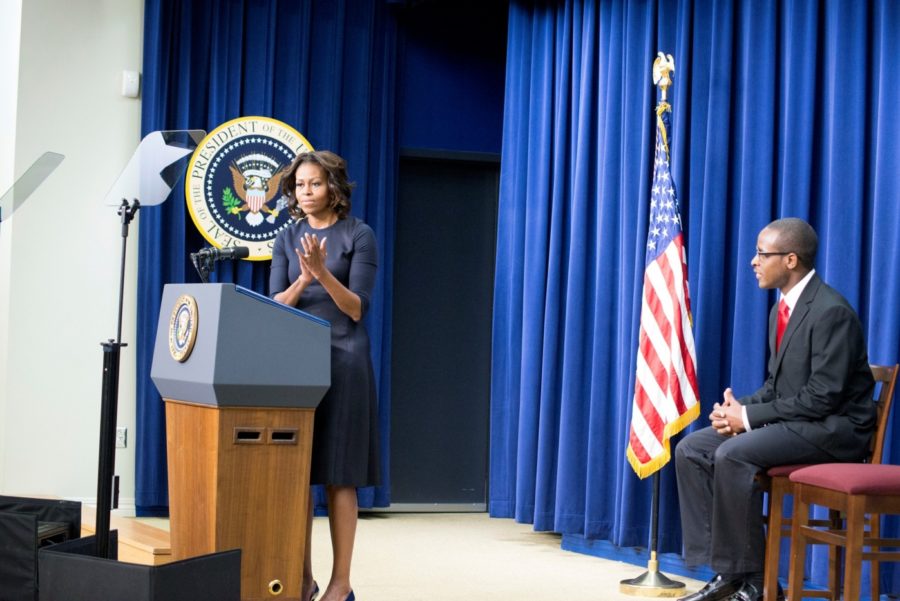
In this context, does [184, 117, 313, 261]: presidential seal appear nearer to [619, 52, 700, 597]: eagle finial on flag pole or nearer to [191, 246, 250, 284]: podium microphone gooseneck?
[619, 52, 700, 597]: eagle finial on flag pole

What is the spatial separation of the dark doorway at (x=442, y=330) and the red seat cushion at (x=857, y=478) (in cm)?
322

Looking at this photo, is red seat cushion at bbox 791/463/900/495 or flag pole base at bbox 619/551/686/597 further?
flag pole base at bbox 619/551/686/597

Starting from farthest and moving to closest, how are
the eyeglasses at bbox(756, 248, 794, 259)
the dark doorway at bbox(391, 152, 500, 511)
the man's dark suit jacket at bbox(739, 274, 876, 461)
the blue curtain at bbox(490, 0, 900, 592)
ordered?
the dark doorway at bbox(391, 152, 500, 511) < the blue curtain at bbox(490, 0, 900, 592) < the eyeglasses at bbox(756, 248, 794, 259) < the man's dark suit jacket at bbox(739, 274, 876, 461)

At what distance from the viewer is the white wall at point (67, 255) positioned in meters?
5.97

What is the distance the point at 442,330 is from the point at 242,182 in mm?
1441

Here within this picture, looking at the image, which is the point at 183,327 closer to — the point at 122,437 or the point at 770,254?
the point at 770,254

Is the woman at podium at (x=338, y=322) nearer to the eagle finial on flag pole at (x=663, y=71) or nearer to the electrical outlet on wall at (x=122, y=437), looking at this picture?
the eagle finial on flag pole at (x=663, y=71)

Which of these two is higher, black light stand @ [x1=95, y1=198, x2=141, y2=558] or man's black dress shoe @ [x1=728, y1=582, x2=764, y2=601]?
black light stand @ [x1=95, y1=198, x2=141, y2=558]

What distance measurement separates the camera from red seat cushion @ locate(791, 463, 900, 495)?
3.51 metres

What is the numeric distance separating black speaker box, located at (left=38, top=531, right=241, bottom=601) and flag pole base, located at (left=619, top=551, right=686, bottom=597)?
1998mm

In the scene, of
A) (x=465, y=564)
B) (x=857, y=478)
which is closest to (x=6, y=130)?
(x=465, y=564)

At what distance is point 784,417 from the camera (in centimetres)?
404

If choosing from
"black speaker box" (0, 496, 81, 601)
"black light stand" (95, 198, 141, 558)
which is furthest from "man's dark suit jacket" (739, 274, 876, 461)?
"black speaker box" (0, 496, 81, 601)

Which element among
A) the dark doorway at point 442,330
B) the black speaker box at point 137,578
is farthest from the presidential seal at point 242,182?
the black speaker box at point 137,578
